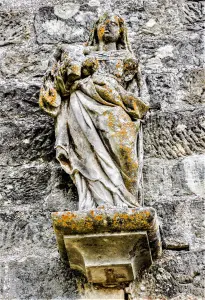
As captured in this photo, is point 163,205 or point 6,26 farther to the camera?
point 6,26

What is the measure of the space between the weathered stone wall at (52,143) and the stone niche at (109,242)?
0.13 metres

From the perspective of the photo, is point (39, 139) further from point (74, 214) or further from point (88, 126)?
point (74, 214)

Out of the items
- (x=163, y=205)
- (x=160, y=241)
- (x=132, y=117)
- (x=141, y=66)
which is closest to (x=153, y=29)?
(x=141, y=66)

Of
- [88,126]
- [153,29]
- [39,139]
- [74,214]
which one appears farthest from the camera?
[153,29]

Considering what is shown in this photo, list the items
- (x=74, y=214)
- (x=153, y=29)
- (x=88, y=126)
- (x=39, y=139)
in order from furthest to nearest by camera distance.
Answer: (x=153, y=29), (x=39, y=139), (x=88, y=126), (x=74, y=214)

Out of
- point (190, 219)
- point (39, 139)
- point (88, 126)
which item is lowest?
point (190, 219)

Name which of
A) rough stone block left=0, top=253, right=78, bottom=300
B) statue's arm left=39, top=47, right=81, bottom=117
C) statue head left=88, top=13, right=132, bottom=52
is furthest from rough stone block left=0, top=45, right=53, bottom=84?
rough stone block left=0, top=253, right=78, bottom=300

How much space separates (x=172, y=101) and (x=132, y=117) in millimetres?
532

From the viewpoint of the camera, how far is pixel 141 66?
4559 millimetres

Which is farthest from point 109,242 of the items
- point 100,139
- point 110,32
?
point 110,32

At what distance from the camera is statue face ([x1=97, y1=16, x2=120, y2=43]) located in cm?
429

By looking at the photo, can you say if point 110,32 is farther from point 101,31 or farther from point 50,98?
point 50,98

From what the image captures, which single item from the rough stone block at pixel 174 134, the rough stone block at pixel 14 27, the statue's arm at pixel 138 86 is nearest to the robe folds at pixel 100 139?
the statue's arm at pixel 138 86

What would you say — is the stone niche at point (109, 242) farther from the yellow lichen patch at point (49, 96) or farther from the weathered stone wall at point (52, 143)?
the yellow lichen patch at point (49, 96)
